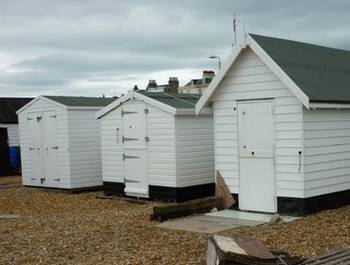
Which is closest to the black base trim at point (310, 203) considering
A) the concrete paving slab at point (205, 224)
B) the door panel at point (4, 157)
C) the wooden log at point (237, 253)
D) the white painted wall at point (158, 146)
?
the concrete paving slab at point (205, 224)

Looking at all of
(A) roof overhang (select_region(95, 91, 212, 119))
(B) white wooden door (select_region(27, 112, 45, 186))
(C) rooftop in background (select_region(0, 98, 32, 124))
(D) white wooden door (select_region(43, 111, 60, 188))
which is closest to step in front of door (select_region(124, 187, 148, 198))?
(A) roof overhang (select_region(95, 91, 212, 119))

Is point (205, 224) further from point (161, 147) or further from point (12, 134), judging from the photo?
point (12, 134)

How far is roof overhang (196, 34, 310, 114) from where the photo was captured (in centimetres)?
978

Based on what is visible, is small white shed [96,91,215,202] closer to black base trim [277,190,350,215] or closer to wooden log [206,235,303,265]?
black base trim [277,190,350,215]

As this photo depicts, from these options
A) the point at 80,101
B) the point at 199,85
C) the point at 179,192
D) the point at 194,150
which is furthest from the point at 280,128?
the point at 199,85

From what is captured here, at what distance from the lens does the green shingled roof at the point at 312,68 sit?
33.5 feet

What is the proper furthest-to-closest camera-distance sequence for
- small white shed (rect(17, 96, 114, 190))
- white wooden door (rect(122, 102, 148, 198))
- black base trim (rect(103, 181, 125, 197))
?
small white shed (rect(17, 96, 114, 190)), black base trim (rect(103, 181, 125, 197)), white wooden door (rect(122, 102, 148, 198))

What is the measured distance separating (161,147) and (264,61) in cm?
403

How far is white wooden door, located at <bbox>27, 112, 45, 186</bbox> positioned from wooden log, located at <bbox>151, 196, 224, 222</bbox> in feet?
25.4

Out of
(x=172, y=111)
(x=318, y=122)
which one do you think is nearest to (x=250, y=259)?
(x=318, y=122)

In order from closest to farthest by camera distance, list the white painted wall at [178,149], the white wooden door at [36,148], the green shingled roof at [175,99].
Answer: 1. the white painted wall at [178,149]
2. the green shingled roof at [175,99]
3. the white wooden door at [36,148]

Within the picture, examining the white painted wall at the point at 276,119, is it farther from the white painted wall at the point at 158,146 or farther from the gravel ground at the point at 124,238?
the white painted wall at the point at 158,146

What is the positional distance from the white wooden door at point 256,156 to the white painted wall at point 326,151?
2.32 ft

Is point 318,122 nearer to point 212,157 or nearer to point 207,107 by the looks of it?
point 207,107
